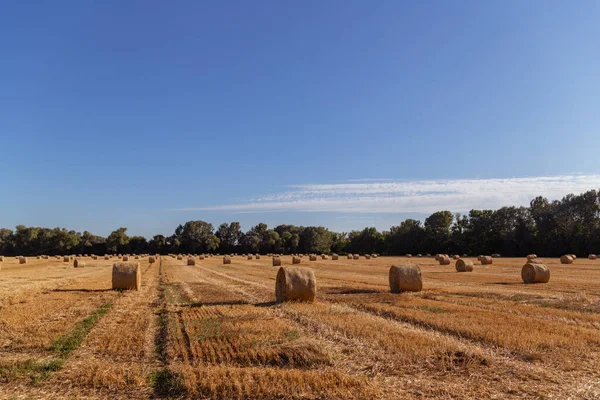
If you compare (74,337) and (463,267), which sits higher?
(74,337)

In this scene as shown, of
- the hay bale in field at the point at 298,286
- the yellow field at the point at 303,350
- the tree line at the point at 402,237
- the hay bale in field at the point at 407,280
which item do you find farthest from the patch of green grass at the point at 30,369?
the tree line at the point at 402,237

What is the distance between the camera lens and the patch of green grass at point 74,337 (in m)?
8.68

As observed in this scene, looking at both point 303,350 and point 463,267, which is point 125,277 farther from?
point 463,267

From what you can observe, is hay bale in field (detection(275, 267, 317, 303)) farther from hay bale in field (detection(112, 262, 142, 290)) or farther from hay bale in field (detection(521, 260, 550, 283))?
hay bale in field (detection(521, 260, 550, 283))

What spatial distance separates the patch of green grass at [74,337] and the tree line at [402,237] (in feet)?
252

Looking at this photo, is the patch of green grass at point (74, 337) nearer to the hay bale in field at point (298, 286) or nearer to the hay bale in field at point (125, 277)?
the hay bale in field at point (298, 286)

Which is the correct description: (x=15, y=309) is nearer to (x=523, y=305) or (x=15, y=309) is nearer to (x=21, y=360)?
(x=21, y=360)

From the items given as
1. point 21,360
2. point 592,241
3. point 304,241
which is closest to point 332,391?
point 21,360

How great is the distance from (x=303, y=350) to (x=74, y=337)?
5.04m

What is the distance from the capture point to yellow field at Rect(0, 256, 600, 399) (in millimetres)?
6555

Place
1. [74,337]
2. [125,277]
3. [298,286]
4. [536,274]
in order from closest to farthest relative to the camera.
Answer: [74,337] < [298,286] < [125,277] < [536,274]

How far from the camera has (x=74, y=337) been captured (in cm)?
975

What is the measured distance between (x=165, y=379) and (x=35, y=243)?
125526mm

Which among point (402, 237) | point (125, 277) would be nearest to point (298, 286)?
point (125, 277)
